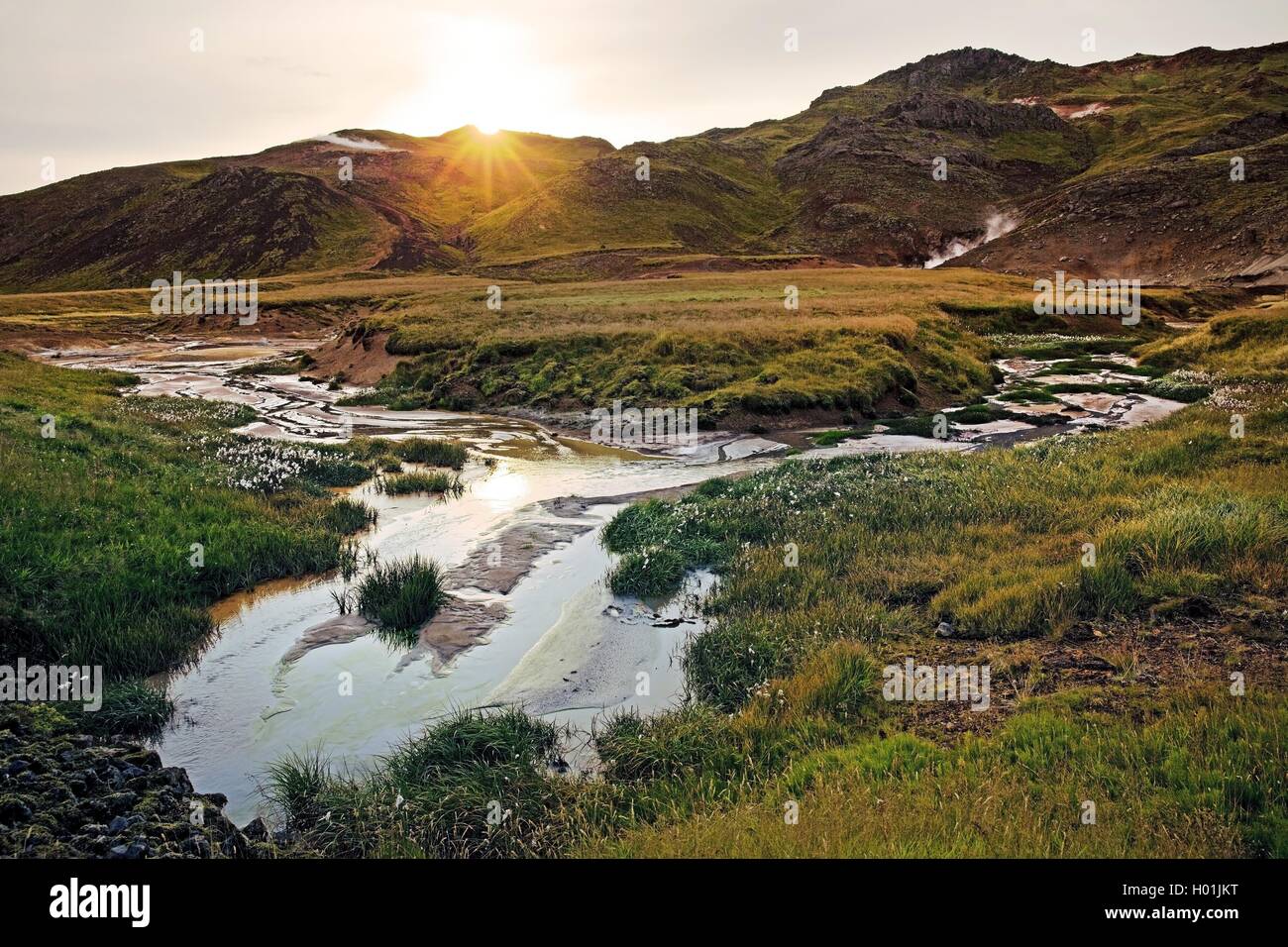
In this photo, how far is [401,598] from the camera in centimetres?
1133

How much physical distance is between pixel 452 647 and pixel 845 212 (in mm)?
154385

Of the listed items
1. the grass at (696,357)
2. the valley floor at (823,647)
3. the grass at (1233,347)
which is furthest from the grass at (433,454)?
the grass at (1233,347)

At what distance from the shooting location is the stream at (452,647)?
27.6 ft

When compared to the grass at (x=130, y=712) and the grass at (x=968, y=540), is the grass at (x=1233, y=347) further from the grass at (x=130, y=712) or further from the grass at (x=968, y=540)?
the grass at (x=130, y=712)

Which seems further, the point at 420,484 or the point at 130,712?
the point at 420,484

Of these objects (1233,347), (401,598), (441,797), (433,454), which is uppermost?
(1233,347)

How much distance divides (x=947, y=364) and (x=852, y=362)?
667 centimetres

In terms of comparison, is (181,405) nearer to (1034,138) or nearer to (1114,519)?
(1114,519)

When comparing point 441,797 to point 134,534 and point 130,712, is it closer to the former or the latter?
point 130,712

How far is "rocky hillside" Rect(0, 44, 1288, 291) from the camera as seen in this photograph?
110688 millimetres

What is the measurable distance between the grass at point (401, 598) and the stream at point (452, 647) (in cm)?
26

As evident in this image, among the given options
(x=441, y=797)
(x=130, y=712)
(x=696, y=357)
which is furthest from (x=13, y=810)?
(x=696, y=357)

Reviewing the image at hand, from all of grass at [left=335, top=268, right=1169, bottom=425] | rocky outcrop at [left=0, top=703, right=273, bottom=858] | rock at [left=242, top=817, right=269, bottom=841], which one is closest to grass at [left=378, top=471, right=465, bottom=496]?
grass at [left=335, top=268, right=1169, bottom=425]

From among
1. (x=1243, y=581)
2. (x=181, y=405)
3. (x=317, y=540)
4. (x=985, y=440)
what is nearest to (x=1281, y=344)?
(x=985, y=440)
